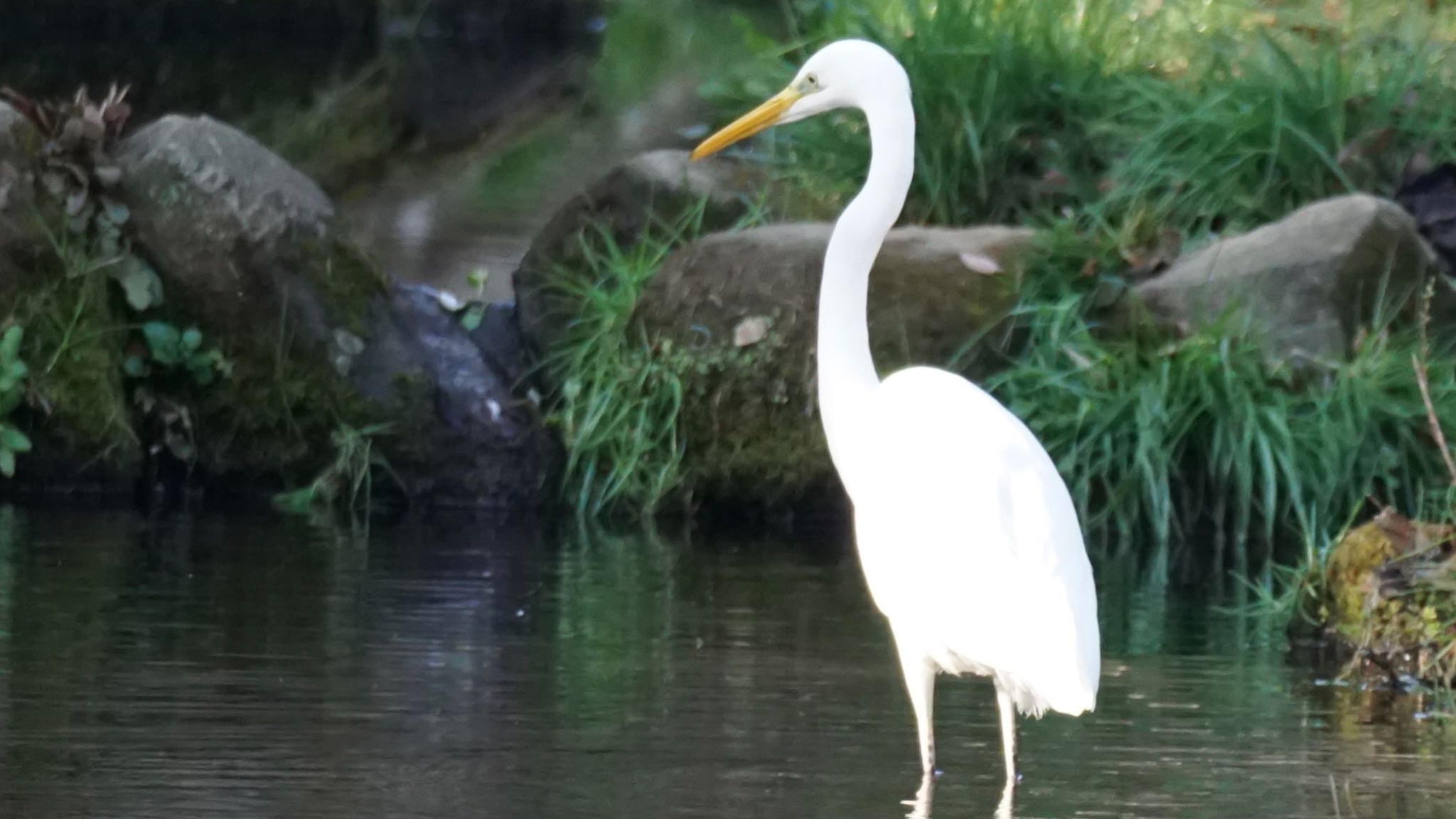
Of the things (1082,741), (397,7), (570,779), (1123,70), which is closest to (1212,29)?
(1123,70)

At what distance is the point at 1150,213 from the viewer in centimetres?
991

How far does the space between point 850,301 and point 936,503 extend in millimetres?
679

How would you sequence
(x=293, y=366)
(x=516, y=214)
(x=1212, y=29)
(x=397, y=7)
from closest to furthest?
(x=293, y=366) → (x=1212, y=29) → (x=516, y=214) → (x=397, y=7)

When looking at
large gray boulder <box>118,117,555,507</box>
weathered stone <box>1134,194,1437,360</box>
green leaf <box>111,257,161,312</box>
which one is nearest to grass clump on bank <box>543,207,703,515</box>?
large gray boulder <box>118,117,555,507</box>

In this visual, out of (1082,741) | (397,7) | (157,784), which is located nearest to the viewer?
(157,784)

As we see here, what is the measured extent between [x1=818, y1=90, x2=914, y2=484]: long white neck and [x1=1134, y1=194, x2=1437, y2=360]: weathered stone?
361 cm

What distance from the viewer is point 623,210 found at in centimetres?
1043

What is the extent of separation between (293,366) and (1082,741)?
4685mm

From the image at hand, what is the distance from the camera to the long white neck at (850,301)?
18.7 feet

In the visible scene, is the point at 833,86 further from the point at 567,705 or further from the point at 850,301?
the point at 567,705

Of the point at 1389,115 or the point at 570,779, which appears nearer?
the point at 570,779

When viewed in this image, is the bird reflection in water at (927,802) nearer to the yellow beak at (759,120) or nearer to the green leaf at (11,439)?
the yellow beak at (759,120)

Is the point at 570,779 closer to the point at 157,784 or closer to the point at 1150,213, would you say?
the point at 157,784

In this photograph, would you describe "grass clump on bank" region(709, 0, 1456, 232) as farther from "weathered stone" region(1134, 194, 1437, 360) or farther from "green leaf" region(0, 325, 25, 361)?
"green leaf" region(0, 325, 25, 361)
